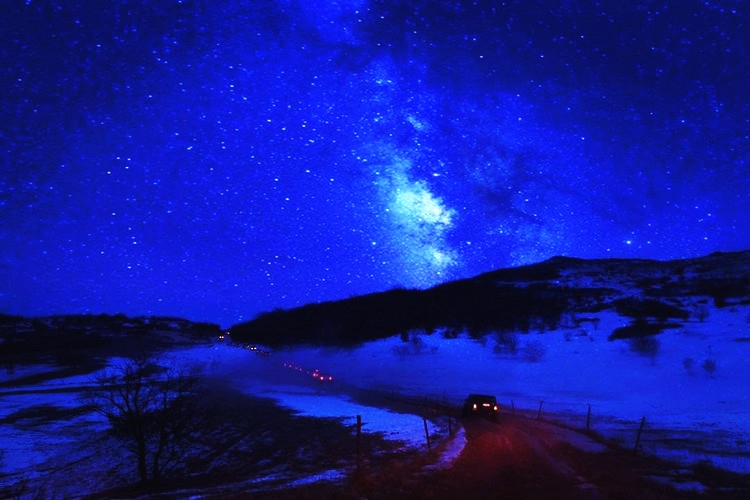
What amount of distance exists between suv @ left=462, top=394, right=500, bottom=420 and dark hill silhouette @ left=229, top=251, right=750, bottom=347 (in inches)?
2158

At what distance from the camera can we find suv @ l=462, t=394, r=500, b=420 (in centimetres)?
3597

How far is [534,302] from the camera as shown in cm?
13038

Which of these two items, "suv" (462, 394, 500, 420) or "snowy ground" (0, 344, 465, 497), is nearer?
"snowy ground" (0, 344, 465, 497)

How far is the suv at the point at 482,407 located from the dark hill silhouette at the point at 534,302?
180ft

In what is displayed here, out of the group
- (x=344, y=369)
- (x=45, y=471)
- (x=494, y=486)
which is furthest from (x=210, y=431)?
(x=344, y=369)

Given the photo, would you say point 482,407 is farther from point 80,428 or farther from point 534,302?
point 534,302

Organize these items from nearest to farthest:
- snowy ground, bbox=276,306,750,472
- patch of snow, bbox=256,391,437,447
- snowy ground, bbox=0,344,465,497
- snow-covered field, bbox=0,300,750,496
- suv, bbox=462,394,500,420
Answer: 1. snowy ground, bbox=0,344,465,497
2. snow-covered field, bbox=0,300,750,496
3. patch of snow, bbox=256,391,437,447
4. snowy ground, bbox=276,306,750,472
5. suv, bbox=462,394,500,420

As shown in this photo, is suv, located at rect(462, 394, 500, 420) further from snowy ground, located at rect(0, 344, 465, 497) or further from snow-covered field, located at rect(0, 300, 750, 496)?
snow-covered field, located at rect(0, 300, 750, 496)

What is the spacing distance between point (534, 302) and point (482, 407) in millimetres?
98134

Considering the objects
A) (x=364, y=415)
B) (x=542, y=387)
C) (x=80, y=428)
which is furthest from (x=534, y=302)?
(x=80, y=428)

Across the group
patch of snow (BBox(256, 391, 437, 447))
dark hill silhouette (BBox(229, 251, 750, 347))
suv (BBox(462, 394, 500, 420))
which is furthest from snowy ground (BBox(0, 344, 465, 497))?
dark hill silhouette (BBox(229, 251, 750, 347))

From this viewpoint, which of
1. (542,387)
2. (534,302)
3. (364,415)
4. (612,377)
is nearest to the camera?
(364,415)

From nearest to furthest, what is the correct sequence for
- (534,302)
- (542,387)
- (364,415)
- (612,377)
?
(364,415) → (612,377) → (542,387) → (534,302)

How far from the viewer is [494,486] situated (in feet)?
44.6
